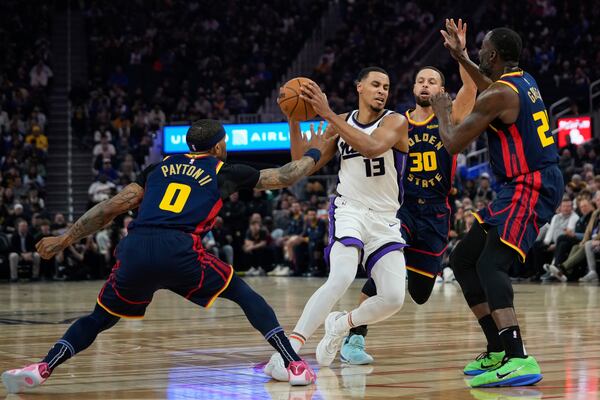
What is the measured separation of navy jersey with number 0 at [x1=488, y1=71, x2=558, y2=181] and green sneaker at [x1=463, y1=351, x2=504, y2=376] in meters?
1.19

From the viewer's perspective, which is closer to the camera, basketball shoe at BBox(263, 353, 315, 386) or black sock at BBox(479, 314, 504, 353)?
basketball shoe at BBox(263, 353, 315, 386)

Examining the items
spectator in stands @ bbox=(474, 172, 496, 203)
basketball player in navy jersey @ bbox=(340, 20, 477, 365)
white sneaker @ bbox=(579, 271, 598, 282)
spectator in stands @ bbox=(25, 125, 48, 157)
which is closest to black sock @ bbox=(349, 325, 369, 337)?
basketball player in navy jersey @ bbox=(340, 20, 477, 365)

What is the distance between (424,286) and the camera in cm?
748

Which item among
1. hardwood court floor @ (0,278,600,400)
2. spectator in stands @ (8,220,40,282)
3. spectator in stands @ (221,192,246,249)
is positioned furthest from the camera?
spectator in stands @ (221,192,246,249)

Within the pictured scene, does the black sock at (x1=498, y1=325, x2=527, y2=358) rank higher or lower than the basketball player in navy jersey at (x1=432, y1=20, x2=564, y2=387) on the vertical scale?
lower

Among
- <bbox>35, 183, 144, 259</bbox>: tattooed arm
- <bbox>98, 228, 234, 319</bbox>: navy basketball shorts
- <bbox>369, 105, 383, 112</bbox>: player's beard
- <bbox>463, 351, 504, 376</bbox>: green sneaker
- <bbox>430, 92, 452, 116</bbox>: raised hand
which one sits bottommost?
<bbox>463, 351, 504, 376</bbox>: green sneaker

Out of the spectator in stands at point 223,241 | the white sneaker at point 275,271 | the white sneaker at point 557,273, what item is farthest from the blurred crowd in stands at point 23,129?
the white sneaker at point 557,273

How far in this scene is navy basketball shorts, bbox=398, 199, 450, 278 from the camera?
7.52m

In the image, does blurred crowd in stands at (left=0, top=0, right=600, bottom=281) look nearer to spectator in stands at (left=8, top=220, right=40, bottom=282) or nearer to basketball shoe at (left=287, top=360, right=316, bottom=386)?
spectator in stands at (left=8, top=220, right=40, bottom=282)

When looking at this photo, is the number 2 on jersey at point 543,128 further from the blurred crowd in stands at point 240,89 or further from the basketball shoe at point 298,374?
the blurred crowd in stands at point 240,89

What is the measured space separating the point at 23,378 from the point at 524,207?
10.0 ft

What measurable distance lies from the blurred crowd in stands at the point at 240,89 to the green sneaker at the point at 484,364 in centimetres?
1086

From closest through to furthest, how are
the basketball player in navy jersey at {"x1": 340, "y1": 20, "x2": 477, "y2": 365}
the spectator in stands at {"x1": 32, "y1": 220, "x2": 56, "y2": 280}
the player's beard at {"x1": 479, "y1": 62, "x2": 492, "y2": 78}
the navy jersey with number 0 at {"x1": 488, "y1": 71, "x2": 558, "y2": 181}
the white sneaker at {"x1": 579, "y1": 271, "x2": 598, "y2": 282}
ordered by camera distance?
the navy jersey with number 0 at {"x1": 488, "y1": 71, "x2": 558, "y2": 181}, the player's beard at {"x1": 479, "y1": 62, "x2": 492, "y2": 78}, the basketball player in navy jersey at {"x1": 340, "y1": 20, "x2": 477, "y2": 365}, the white sneaker at {"x1": 579, "y1": 271, "x2": 598, "y2": 282}, the spectator in stands at {"x1": 32, "y1": 220, "x2": 56, "y2": 280}

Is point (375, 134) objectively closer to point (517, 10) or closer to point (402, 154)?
point (402, 154)
